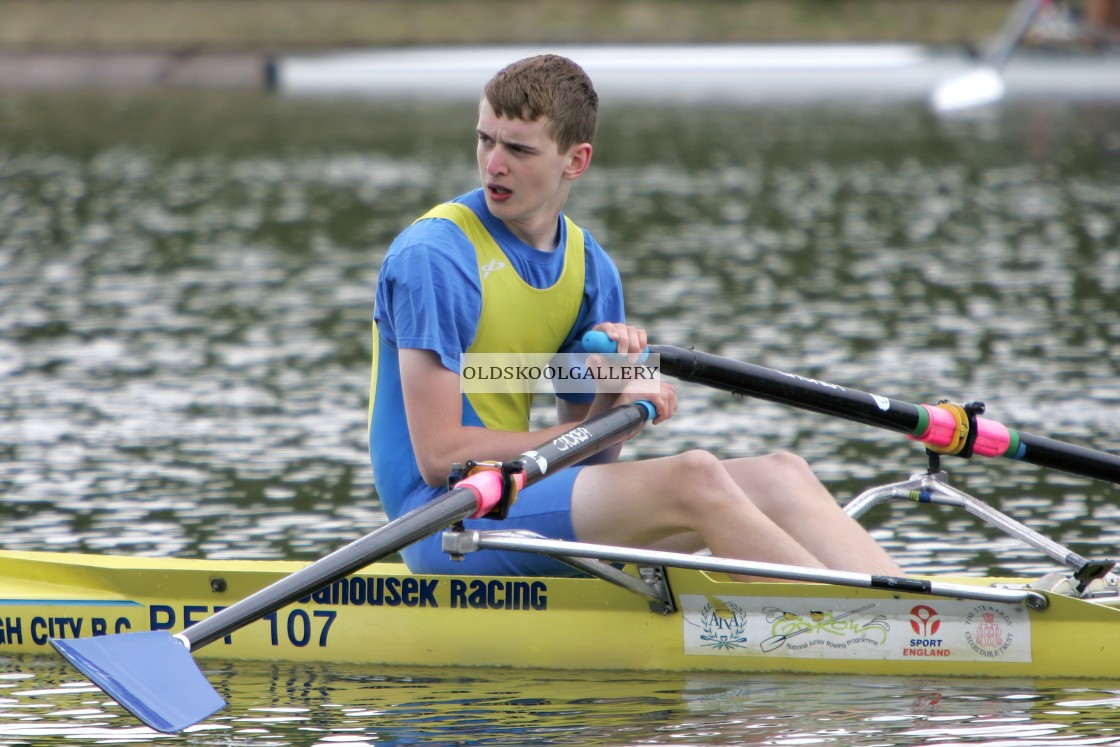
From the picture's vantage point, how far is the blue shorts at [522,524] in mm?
5539

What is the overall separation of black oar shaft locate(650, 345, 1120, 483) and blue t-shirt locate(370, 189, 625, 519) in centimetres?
38

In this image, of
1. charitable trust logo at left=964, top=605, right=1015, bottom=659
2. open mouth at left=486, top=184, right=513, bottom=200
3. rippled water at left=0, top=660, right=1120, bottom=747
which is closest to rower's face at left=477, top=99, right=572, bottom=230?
open mouth at left=486, top=184, right=513, bottom=200

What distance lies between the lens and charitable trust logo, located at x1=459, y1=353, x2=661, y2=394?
5.50m

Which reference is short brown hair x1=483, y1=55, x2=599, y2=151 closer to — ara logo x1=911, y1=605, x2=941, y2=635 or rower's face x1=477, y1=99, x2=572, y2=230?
rower's face x1=477, y1=99, x2=572, y2=230

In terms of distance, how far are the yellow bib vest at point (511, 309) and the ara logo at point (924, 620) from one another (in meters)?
1.42

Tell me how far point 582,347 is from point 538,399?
541 cm

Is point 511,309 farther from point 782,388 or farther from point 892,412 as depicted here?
point 892,412

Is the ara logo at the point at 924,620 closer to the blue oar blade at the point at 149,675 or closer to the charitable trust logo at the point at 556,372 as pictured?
the charitable trust logo at the point at 556,372

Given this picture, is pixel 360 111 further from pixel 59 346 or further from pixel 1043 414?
pixel 1043 414

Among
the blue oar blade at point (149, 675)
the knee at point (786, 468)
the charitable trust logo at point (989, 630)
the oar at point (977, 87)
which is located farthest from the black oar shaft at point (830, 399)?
the oar at point (977, 87)

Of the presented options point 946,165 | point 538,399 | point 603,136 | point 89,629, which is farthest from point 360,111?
point 89,629

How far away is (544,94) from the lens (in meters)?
5.34

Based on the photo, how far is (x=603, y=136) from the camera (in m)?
27.5

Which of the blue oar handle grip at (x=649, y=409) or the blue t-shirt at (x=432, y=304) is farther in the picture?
the blue oar handle grip at (x=649, y=409)
